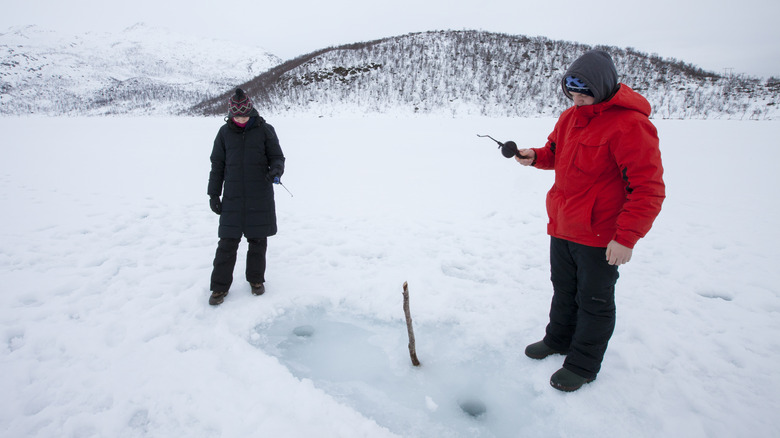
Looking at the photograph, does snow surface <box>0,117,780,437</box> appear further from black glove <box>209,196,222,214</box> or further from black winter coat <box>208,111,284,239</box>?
black glove <box>209,196,222,214</box>

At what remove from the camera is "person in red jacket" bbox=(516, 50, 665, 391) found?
1.74 meters

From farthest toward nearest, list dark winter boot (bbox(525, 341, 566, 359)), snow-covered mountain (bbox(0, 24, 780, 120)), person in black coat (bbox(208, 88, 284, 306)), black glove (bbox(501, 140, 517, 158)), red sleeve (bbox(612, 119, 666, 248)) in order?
snow-covered mountain (bbox(0, 24, 780, 120)), person in black coat (bbox(208, 88, 284, 306)), dark winter boot (bbox(525, 341, 566, 359)), black glove (bbox(501, 140, 517, 158)), red sleeve (bbox(612, 119, 666, 248))

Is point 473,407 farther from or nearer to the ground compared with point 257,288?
nearer to the ground

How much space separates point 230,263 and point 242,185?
0.73 m

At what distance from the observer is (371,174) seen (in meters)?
8.26

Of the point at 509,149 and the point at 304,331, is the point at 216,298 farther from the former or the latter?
the point at 509,149

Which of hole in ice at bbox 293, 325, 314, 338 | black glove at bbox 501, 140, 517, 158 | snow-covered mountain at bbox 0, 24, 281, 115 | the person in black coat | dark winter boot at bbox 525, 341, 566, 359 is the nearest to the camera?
black glove at bbox 501, 140, 517, 158

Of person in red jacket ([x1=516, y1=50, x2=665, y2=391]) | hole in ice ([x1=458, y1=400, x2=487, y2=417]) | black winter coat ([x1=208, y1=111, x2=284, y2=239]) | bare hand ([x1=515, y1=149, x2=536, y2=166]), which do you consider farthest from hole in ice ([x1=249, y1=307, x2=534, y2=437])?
bare hand ([x1=515, y1=149, x2=536, y2=166])

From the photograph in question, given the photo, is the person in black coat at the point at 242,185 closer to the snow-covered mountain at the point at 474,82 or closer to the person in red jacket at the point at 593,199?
the person in red jacket at the point at 593,199

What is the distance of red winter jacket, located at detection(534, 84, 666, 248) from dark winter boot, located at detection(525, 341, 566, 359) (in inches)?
33.7

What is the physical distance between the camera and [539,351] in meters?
2.50

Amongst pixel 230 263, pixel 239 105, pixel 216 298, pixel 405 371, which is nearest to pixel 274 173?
pixel 239 105

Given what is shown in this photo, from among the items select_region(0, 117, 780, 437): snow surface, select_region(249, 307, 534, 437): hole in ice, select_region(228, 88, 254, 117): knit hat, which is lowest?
select_region(249, 307, 534, 437): hole in ice

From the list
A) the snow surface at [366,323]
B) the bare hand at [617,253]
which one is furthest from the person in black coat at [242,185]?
the bare hand at [617,253]
